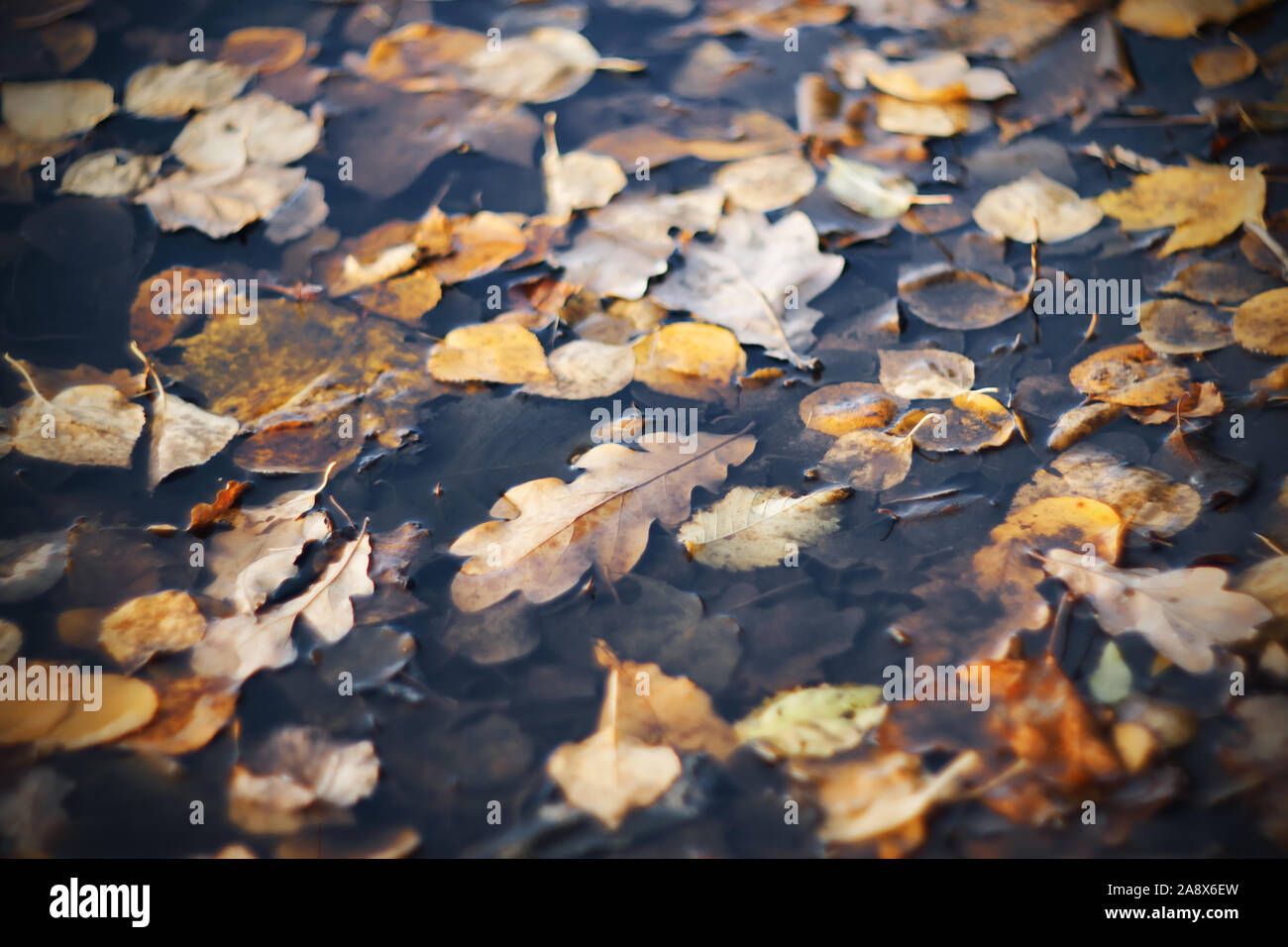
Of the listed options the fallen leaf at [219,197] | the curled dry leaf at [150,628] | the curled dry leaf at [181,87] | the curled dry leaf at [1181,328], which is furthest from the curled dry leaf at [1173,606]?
the curled dry leaf at [181,87]

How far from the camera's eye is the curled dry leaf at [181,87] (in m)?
2.03

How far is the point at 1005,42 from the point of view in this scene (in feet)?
7.09

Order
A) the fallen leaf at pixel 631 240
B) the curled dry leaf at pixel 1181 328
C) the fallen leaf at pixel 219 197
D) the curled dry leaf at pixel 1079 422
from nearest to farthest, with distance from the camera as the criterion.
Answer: the curled dry leaf at pixel 1079 422 → the curled dry leaf at pixel 1181 328 → the fallen leaf at pixel 631 240 → the fallen leaf at pixel 219 197

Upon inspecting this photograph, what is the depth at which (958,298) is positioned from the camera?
167cm

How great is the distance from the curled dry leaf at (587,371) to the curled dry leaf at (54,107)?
1.39m

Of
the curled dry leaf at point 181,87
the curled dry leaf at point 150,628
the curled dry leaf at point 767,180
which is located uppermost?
the curled dry leaf at point 181,87

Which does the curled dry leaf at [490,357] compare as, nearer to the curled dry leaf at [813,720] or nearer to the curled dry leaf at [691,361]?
the curled dry leaf at [691,361]

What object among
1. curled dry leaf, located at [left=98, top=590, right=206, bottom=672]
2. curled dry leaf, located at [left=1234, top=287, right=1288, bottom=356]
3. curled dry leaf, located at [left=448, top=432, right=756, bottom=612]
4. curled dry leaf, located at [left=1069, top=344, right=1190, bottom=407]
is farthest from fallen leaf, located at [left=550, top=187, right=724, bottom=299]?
curled dry leaf, located at [left=1234, top=287, right=1288, bottom=356]

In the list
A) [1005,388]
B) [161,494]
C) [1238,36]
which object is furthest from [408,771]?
[1238,36]

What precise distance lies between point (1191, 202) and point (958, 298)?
23.5 inches

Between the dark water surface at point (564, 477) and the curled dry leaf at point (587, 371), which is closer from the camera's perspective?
the dark water surface at point (564, 477)
